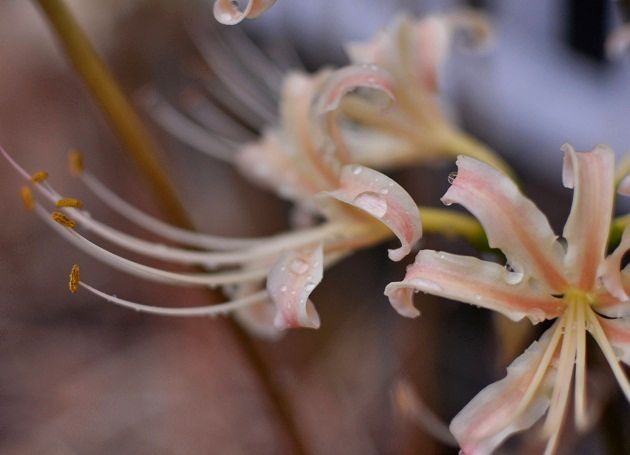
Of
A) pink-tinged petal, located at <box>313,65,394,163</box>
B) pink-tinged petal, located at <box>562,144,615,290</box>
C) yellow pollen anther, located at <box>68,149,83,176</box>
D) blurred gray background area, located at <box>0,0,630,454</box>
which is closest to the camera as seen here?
pink-tinged petal, located at <box>562,144,615,290</box>

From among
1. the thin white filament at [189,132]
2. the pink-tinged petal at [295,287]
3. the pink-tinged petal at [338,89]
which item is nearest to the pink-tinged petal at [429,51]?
the pink-tinged petal at [338,89]

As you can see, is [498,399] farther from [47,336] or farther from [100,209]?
[100,209]

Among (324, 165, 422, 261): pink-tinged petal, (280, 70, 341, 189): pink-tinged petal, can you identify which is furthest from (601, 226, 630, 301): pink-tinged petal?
(280, 70, 341, 189): pink-tinged petal

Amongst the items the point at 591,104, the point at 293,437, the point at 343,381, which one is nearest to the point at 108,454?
the point at 343,381

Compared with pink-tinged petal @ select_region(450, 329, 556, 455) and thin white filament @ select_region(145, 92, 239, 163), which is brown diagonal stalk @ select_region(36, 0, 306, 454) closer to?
pink-tinged petal @ select_region(450, 329, 556, 455)

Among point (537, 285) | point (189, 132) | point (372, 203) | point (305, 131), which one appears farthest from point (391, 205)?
point (189, 132)

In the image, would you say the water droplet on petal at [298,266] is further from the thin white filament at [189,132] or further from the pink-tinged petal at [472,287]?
the thin white filament at [189,132]

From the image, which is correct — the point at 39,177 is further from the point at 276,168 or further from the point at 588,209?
the point at 588,209
